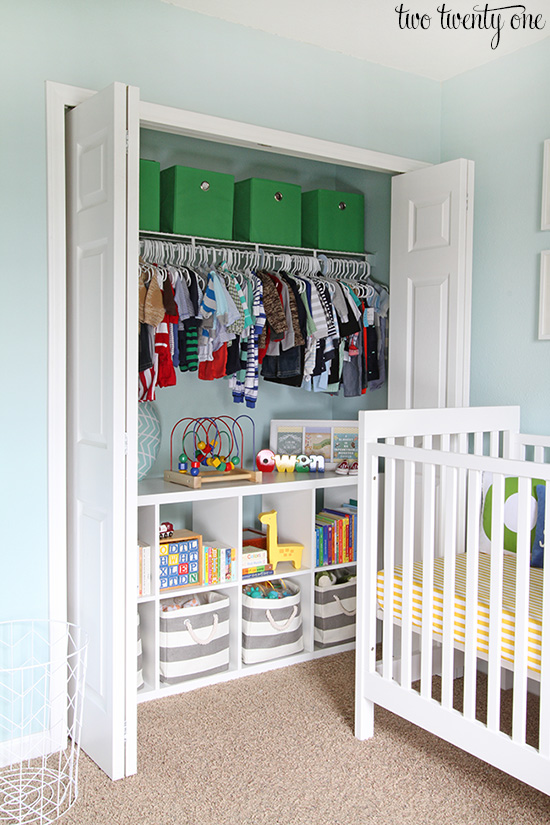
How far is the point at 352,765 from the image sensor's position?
226 cm

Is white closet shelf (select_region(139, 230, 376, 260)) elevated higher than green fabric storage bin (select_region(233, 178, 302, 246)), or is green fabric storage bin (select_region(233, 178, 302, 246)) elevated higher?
green fabric storage bin (select_region(233, 178, 302, 246))

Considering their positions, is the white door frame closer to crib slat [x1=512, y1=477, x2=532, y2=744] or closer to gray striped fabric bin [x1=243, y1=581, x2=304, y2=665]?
gray striped fabric bin [x1=243, y1=581, x2=304, y2=665]

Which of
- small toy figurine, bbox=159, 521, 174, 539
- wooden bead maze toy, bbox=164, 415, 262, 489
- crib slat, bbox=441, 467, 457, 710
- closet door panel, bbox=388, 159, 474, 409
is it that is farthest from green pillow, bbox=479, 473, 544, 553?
small toy figurine, bbox=159, 521, 174, 539

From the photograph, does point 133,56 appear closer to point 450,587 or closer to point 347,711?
point 450,587

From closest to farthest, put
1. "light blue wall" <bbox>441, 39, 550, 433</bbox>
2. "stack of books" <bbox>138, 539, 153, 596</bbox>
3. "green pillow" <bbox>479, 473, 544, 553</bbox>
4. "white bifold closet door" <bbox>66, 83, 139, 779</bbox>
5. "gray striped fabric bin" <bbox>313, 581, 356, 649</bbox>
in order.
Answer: "white bifold closet door" <bbox>66, 83, 139, 779</bbox>, "green pillow" <bbox>479, 473, 544, 553</bbox>, "stack of books" <bbox>138, 539, 153, 596</bbox>, "light blue wall" <bbox>441, 39, 550, 433</bbox>, "gray striped fabric bin" <bbox>313, 581, 356, 649</bbox>

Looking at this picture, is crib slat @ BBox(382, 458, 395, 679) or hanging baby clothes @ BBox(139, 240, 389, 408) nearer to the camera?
crib slat @ BBox(382, 458, 395, 679)

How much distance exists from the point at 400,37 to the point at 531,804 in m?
2.59

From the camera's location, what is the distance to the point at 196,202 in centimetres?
298

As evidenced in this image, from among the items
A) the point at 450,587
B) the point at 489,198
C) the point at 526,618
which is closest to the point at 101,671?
the point at 450,587

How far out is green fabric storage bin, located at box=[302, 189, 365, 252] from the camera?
11.1ft

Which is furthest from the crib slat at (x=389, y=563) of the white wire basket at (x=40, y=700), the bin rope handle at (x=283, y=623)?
the white wire basket at (x=40, y=700)

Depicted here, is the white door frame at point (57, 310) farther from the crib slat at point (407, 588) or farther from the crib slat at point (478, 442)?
the crib slat at point (478, 442)

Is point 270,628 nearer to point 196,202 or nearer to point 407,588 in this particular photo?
point 407,588

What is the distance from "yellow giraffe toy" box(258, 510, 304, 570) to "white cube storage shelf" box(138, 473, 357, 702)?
0.04 metres
